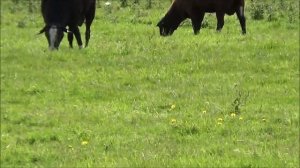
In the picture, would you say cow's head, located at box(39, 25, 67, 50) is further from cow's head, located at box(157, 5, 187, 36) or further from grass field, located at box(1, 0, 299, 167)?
cow's head, located at box(157, 5, 187, 36)

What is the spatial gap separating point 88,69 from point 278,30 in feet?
23.2

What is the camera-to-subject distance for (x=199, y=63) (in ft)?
52.3

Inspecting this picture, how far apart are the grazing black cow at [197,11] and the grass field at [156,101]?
18.5 inches

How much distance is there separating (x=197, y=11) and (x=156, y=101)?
8.50 m

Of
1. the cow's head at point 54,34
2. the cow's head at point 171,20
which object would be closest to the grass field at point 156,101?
the cow's head at point 54,34

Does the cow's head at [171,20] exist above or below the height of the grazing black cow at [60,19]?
below

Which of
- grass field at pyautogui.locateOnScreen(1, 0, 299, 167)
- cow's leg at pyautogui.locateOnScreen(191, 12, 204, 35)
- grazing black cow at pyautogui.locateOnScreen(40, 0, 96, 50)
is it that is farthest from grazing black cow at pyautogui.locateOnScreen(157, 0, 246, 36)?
grazing black cow at pyautogui.locateOnScreen(40, 0, 96, 50)

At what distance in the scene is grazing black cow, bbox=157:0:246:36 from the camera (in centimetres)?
2075

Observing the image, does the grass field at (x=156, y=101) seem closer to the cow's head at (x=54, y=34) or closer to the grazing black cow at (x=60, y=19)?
the cow's head at (x=54, y=34)

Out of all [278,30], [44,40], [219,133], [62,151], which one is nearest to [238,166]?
[219,133]

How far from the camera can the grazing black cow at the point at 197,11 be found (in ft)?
68.1

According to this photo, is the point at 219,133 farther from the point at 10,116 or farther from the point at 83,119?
the point at 10,116

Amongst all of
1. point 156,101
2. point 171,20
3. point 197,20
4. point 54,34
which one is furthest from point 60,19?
point 156,101

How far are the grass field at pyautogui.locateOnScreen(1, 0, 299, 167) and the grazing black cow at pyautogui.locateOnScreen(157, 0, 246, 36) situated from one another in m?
0.47
